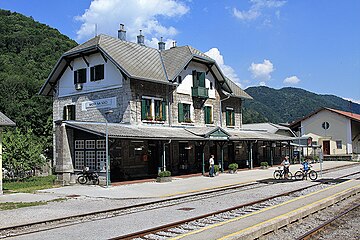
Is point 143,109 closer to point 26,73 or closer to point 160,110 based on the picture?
point 160,110

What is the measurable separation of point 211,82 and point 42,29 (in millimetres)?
40603

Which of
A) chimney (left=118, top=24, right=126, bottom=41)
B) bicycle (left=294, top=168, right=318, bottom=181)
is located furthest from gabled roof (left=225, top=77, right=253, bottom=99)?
bicycle (left=294, top=168, right=318, bottom=181)

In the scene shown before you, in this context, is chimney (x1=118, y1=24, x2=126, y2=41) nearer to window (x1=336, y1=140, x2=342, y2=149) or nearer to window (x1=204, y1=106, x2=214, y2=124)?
window (x1=204, y1=106, x2=214, y2=124)

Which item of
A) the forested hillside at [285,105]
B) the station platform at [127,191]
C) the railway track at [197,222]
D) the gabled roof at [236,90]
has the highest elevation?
the forested hillside at [285,105]

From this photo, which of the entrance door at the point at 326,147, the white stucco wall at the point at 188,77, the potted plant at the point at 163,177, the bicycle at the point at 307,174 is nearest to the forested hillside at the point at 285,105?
the entrance door at the point at 326,147

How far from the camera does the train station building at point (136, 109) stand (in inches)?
958

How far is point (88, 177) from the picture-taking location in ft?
77.3

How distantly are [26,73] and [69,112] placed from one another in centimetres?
2927

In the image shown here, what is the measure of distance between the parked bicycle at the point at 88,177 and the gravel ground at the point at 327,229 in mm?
13217

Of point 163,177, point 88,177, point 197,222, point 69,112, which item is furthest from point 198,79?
point 197,222

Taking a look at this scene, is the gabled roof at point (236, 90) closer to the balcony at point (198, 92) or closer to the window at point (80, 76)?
the balcony at point (198, 92)

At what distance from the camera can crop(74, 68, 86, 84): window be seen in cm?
3105

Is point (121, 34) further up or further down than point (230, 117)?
further up

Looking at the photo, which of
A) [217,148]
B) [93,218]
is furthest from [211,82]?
[93,218]
